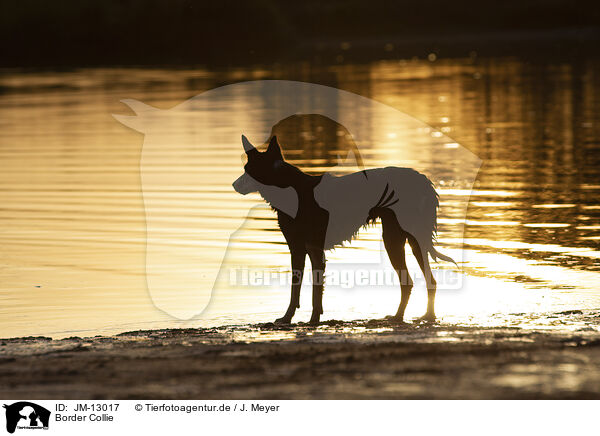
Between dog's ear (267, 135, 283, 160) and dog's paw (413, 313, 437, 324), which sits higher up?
dog's ear (267, 135, 283, 160)

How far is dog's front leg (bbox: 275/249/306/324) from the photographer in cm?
896

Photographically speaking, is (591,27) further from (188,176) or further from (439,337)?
(439,337)

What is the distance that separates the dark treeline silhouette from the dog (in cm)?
5263

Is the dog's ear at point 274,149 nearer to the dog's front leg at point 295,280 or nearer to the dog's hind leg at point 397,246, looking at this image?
the dog's front leg at point 295,280

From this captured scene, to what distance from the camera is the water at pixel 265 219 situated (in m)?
10.4

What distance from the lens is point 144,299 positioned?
1113 centimetres

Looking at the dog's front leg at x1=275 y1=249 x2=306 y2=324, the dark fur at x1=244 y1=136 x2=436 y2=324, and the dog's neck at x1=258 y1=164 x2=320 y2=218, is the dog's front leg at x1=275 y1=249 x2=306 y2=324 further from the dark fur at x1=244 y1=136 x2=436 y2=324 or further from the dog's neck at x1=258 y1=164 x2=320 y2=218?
the dog's neck at x1=258 y1=164 x2=320 y2=218

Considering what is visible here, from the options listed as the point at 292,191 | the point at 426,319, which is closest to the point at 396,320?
the point at 426,319
